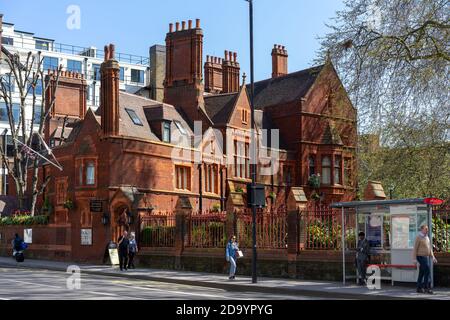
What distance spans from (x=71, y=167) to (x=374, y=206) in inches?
910

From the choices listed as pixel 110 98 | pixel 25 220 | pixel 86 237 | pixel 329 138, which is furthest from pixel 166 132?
pixel 329 138

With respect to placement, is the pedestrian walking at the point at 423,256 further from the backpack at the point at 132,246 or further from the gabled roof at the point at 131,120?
the gabled roof at the point at 131,120

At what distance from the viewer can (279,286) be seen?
24031mm

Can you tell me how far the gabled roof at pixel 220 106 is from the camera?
50.3 metres

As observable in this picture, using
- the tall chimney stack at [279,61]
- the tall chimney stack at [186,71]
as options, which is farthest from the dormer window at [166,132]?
the tall chimney stack at [279,61]

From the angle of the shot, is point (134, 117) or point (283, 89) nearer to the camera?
point (134, 117)

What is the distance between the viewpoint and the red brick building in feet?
126

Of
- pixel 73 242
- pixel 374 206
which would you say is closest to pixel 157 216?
pixel 73 242

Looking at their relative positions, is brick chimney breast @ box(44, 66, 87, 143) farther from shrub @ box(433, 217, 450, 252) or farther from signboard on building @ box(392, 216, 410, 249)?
shrub @ box(433, 217, 450, 252)

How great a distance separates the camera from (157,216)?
35.8m

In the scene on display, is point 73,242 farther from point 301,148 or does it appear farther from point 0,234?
point 301,148

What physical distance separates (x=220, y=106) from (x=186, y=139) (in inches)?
269

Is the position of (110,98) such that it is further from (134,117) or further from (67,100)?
(67,100)

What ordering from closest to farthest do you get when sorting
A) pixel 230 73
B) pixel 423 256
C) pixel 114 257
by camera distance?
pixel 423 256 → pixel 114 257 → pixel 230 73
